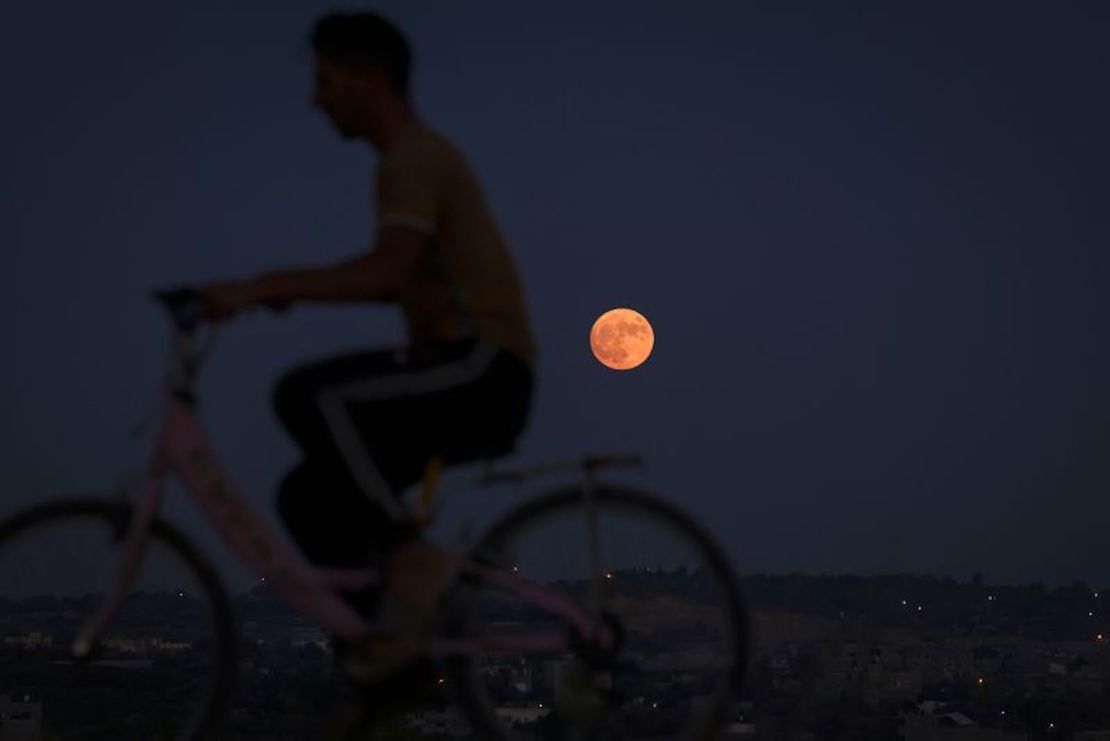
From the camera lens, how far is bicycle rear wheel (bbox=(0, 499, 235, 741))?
17.4 ft

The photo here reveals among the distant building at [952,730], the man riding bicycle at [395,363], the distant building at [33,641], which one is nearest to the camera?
the man riding bicycle at [395,363]

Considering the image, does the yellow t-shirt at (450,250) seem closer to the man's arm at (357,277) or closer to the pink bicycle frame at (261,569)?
the man's arm at (357,277)

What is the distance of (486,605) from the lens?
519cm

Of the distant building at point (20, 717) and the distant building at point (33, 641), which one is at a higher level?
the distant building at point (33, 641)

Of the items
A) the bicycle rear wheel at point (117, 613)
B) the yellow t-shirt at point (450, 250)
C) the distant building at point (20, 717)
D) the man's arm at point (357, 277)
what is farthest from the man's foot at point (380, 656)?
the distant building at point (20, 717)

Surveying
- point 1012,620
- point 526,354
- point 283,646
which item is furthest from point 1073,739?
point 526,354

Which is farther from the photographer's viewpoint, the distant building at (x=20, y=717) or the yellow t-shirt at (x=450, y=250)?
the distant building at (x=20, y=717)

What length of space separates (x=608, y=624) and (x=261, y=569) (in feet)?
3.47

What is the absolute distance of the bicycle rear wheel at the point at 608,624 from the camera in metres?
5.14

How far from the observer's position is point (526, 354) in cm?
513

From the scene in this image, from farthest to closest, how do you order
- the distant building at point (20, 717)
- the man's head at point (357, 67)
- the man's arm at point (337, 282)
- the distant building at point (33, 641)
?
the distant building at point (20, 717) < the distant building at point (33, 641) < the man's head at point (357, 67) < the man's arm at point (337, 282)

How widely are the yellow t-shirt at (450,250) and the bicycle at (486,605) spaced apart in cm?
42

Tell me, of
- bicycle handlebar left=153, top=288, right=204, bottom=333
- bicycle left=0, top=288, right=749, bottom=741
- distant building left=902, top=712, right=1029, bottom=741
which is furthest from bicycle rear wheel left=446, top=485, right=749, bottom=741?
distant building left=902, top=712, right=1029, bottom=741

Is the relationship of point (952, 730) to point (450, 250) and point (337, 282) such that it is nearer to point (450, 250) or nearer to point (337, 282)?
point (450, 250)
